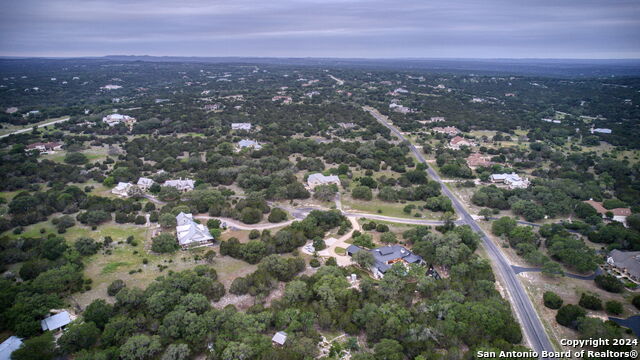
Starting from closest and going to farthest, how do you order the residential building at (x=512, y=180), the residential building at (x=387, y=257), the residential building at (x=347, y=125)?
1. the residential building at (x=387, y=257)
2. the residential building at (x=512, y=180)
3. the residential building at (x=347, y=125)

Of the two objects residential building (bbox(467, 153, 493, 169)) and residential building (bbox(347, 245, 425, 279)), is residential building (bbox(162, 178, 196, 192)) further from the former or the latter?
residential building (bbox(467, 153, 493, 169))

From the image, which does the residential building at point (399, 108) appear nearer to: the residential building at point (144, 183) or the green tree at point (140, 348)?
the residential building at point (144, 183)

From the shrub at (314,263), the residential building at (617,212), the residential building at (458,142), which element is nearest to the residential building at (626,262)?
the residential building at (617,212)

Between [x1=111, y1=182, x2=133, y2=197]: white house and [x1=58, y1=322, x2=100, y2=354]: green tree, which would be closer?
[x1=58, y1=322, x2=100, y2=354]: green tree

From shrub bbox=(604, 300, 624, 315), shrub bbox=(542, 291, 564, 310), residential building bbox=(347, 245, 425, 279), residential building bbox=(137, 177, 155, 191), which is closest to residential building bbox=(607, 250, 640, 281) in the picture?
shrub bbox=(604, 300, 624, 315)

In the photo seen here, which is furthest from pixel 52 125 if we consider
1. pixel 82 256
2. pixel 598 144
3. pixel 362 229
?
pixel 598 144

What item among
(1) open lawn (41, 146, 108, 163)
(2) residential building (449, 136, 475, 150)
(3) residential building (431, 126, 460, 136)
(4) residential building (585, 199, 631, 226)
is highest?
(3) residential building (431, 126, 460, 136)

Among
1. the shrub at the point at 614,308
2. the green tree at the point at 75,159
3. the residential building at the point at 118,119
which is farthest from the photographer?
the residential building at the point at 118,119

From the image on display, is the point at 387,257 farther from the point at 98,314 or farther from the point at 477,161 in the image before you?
the point at 477,161

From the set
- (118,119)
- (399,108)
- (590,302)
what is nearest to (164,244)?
(590,302)
